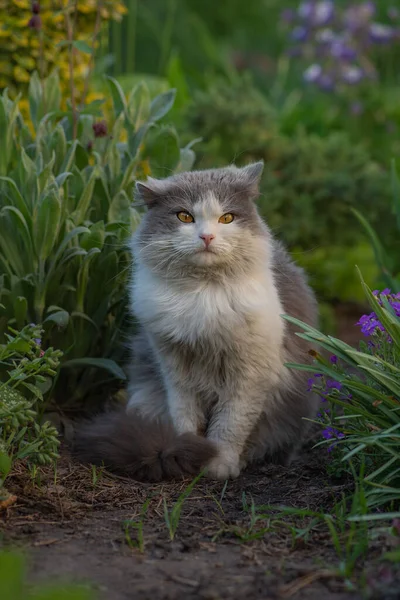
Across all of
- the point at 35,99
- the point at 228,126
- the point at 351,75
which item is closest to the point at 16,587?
the point at 35,99

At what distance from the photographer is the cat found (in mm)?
3086

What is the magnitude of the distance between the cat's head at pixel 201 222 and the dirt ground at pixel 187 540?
838 mm

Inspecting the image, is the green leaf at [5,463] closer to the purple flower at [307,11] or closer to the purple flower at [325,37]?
the purple flower at [325,37]

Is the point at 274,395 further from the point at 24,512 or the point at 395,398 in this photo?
the point at 24,512

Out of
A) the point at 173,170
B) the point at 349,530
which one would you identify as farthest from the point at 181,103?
the point at 349,530

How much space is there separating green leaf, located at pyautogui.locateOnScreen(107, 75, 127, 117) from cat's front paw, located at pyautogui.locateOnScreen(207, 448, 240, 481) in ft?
5.70

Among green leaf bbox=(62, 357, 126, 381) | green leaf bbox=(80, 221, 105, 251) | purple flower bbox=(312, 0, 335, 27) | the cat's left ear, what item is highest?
purple flower bbox=(312, 0, 335, 27)

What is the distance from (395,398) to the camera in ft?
8.99

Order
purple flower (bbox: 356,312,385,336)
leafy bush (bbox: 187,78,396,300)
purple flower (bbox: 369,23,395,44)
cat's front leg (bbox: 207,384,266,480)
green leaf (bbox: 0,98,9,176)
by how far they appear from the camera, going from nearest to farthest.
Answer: purple flower (bbox: 356,312,385,336), cat's front leg (bbox: 207,384,266,480), green leaf (bbox: 0,98,9,176), leafy bush (bbox: 187,78,396,300), purple flower (bbox: 369,23,395,44)

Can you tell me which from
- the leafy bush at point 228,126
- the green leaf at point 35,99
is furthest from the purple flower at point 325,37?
the green leaf at point 35,99

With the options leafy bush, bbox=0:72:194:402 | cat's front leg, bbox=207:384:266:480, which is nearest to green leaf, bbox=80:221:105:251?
leafy bush, bbox=0:72:194:402

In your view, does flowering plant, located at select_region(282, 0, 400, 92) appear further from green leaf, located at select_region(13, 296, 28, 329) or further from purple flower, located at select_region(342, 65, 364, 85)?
green leaf, located at select_region(13, 296, 28, 329)

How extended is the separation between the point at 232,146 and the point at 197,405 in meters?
3.08

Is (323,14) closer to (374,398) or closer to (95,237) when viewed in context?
(95,237)
